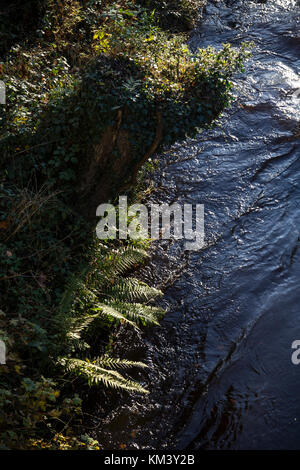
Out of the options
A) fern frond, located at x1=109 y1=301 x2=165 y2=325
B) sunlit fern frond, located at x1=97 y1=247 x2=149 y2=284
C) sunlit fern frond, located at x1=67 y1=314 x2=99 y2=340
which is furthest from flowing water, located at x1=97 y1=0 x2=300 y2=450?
sunlit fern frond, located at x1=67 y1=314 x2=99 y2=340

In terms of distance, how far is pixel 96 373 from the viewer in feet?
16.1

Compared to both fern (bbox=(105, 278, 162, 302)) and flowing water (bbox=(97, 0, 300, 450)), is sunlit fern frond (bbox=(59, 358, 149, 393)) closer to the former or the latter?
flowing water (bbox=(97, 0, 300, 450))

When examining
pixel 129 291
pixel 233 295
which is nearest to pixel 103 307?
pixel 129 291

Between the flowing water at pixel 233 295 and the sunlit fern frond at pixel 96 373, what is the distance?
0.39 metres

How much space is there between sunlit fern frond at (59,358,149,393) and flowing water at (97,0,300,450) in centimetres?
39

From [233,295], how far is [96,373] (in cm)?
245

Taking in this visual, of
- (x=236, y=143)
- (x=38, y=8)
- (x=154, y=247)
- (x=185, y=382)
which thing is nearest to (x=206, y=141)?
(x=236, y=143)

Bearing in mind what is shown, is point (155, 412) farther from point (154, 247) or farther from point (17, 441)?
point (154, 247)

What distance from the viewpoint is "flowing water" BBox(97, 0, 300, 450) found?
16.0 ft

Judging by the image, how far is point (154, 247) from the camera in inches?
281

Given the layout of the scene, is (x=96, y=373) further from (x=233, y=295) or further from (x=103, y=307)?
(x=233, y=295)

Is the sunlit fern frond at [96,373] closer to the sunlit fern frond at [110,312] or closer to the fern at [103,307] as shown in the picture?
the fern at [103,307]

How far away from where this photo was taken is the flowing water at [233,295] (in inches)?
192

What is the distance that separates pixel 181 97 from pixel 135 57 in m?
0.80
